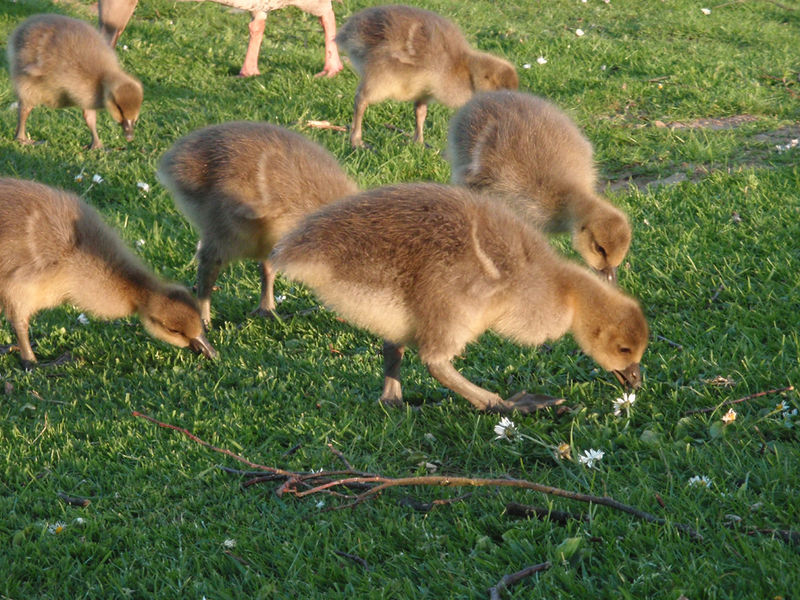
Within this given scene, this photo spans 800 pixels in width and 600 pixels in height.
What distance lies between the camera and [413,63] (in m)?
8.12

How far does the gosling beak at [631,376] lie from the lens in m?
4.25

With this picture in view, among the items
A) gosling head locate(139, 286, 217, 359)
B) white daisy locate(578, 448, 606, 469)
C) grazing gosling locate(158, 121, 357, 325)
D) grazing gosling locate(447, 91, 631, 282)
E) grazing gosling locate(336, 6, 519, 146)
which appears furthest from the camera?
grazing gosling locate(336, 6, 519, 146)

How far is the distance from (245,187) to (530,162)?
1894 millimetres

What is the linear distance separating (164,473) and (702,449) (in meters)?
2.24

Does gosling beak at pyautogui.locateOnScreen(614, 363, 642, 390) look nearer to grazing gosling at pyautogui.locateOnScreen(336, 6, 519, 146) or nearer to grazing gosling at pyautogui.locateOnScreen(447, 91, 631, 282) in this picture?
grazing gosling at pyautogui.locateOnScreen(447, 91, 631, 282)

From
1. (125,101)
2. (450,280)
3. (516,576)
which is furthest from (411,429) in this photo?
(125,101)

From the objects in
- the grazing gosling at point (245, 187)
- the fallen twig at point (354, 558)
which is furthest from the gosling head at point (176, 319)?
the fallen twig at point (354, 558)

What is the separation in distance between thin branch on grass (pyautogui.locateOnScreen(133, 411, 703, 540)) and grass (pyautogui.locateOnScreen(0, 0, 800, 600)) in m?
0.06

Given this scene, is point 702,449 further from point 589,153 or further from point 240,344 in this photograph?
point 589,153

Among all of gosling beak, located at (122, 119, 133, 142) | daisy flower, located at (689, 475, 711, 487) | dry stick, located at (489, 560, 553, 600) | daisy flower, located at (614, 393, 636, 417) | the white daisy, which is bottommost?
gosling beak, located at (122, 119, 133, 142)

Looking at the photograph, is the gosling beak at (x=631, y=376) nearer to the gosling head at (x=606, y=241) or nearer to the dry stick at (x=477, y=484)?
the dry stick at (x=477, y=484)

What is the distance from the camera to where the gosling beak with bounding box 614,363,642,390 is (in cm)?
425

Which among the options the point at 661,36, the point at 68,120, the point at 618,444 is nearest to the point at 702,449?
the point at 618,444

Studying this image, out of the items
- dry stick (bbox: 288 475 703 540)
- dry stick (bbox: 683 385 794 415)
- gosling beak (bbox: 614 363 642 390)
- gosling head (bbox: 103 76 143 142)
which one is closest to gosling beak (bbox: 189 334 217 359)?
dry stick (bbox: 288 475 703 540)
